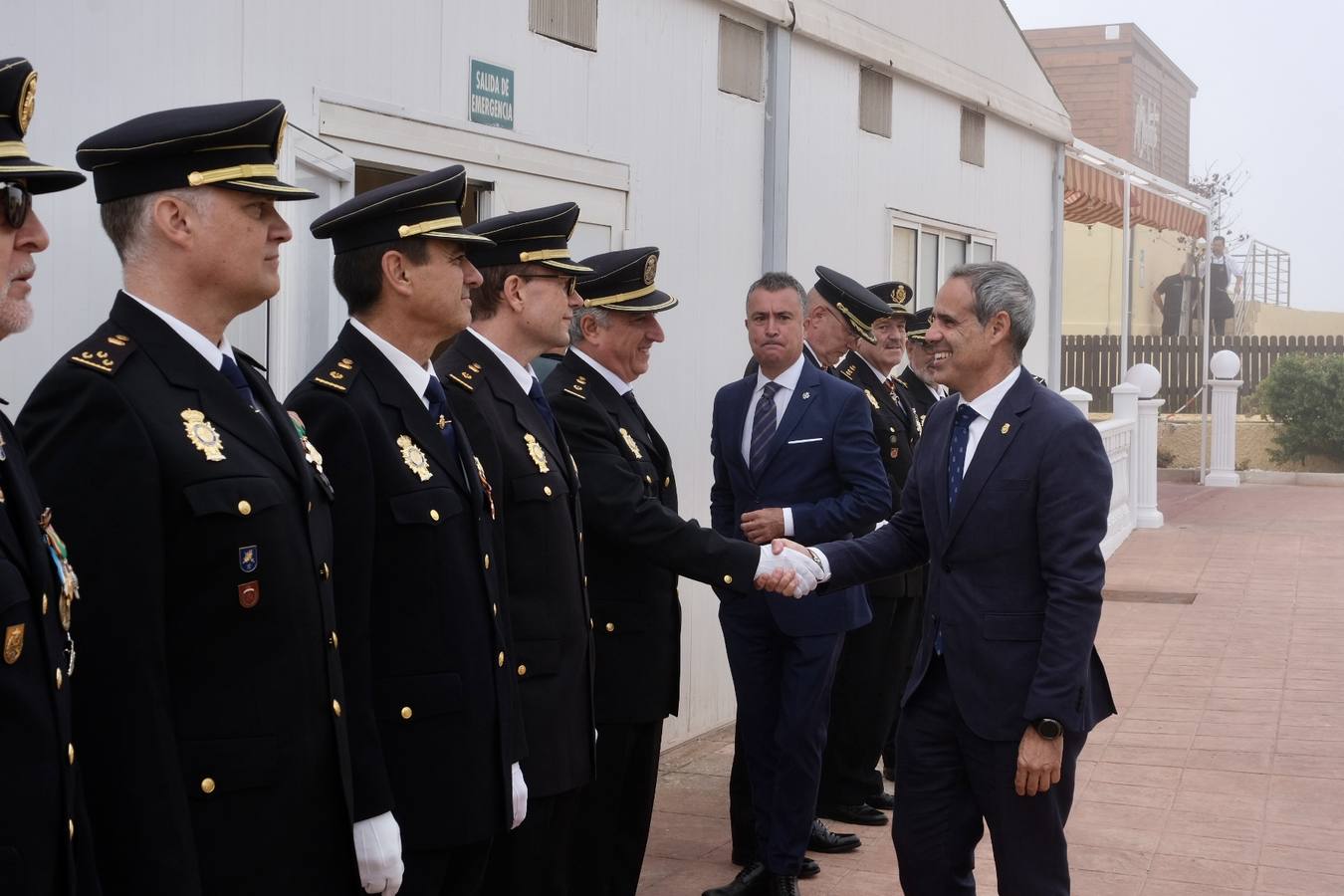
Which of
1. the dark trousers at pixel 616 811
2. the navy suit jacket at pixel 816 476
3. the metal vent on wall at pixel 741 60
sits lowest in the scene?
the dark trousers at pixel 616 811

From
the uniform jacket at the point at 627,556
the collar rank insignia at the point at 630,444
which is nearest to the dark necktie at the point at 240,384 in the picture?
the uniform jacket at the point at 627,556

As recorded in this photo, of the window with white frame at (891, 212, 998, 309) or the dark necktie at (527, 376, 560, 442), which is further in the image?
the window with white frame at (891, 212, 998, 309)

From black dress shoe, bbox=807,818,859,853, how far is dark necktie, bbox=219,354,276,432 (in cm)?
345

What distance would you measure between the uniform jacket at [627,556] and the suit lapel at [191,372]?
1.74m

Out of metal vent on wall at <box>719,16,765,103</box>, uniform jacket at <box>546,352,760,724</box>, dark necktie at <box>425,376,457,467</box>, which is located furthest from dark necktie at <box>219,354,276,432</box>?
metal vent on wall at <box>719,16,765,103</box>

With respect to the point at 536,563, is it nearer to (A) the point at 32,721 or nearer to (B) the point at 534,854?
(B) the point at 534,854

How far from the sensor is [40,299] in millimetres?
3609

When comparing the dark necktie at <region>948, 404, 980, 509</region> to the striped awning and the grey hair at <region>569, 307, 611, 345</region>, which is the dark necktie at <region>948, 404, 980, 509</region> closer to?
the grey hair at <region>569, 307, 611, 345</region>

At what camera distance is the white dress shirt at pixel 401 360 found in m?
3.18

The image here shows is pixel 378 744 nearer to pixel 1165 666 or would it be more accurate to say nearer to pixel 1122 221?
pixel 1165 666

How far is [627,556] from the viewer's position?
429cm

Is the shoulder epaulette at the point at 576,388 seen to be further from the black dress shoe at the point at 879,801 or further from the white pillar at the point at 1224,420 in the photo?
the white pillar at the point at 1224,420

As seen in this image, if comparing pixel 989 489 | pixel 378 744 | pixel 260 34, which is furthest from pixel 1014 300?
pixel 260 34

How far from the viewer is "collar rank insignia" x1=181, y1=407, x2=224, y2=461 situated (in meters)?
2.44
